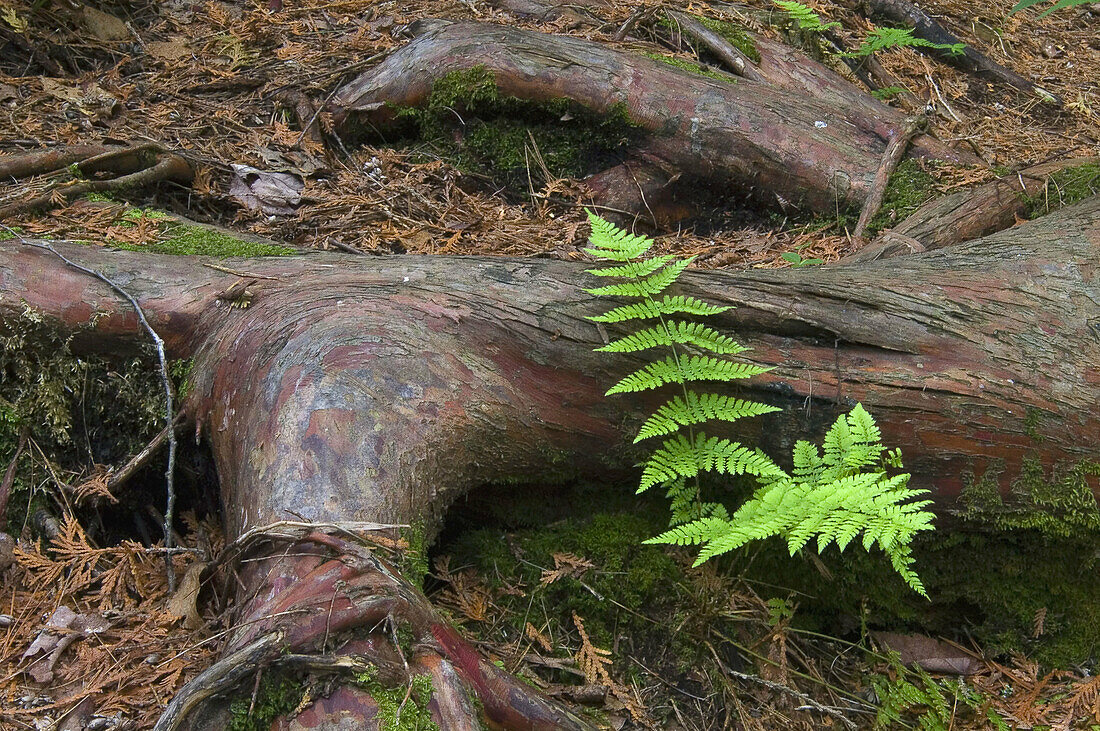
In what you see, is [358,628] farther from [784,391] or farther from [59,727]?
[784,391]

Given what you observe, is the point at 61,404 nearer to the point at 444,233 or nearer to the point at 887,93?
the point at 444,233

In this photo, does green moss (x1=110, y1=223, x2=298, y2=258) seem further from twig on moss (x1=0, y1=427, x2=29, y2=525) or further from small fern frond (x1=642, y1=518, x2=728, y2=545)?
small fern frond (x1=642, y1=518, x2=728, y2=545)

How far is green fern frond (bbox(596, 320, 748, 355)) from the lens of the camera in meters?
2.70

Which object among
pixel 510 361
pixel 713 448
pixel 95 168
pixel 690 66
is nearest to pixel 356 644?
pixel 510 361

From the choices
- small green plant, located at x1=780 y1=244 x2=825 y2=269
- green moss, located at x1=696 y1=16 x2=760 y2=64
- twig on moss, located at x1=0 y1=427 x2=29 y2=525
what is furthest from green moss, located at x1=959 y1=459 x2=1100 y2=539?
green moss, located at x1=696 y1=16 x2=760 y2=64

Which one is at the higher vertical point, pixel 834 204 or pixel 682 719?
pixel 834 204

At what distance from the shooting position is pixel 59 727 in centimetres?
223

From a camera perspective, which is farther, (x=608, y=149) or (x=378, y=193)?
(x=608, y=149)

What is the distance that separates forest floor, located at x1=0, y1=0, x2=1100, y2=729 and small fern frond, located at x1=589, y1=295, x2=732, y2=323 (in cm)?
82

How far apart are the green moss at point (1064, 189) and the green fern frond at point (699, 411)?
2.59 meters

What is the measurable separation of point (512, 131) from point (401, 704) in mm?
4153

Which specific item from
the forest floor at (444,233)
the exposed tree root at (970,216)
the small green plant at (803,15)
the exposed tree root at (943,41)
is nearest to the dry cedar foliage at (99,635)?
the forest floor at (444,233)

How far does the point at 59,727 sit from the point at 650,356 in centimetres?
211

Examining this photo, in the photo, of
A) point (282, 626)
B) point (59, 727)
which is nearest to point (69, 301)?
point (59, 727)
